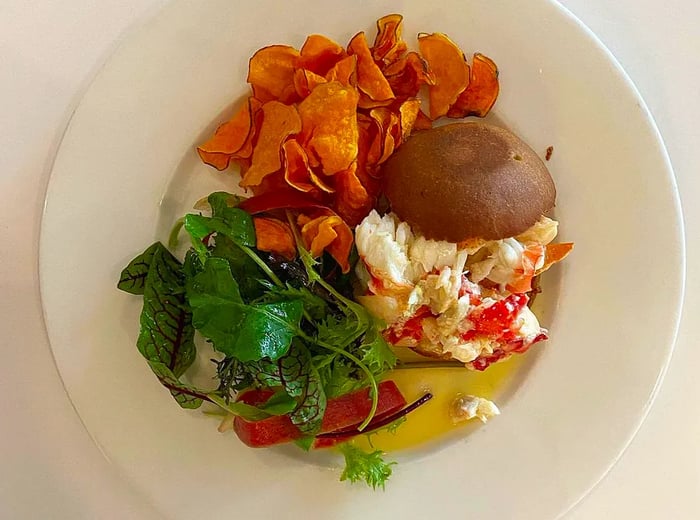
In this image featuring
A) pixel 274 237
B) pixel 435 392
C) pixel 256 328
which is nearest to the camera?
pixel 256 328

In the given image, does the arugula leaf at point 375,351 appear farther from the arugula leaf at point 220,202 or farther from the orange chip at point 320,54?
the orange chip at point 320,54

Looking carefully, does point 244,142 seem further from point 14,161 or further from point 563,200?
point 563,200

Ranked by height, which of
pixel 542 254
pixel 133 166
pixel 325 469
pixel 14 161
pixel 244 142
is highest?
pixel 542 254

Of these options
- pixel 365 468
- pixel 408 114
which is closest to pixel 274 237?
pixel 408 114

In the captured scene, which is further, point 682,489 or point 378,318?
point 682,489

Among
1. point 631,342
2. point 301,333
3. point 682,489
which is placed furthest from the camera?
point 682,489

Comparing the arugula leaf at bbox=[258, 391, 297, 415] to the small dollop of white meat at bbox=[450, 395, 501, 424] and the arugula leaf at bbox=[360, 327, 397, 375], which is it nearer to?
the arugula leaf at bbox=[360, 327, 397, 375]

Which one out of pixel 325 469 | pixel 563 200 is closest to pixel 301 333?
pixel 325 469

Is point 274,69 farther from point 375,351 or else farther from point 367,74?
point 375,351
